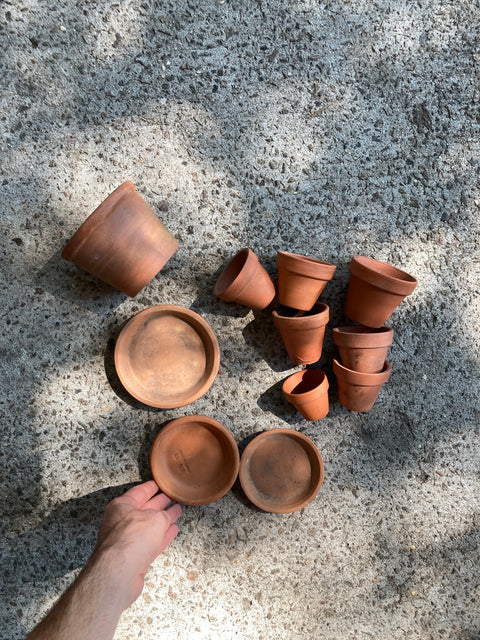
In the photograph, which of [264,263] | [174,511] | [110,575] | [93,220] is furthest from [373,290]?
[110,575]

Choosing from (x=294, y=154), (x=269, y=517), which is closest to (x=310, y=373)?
(x=269, y=517)

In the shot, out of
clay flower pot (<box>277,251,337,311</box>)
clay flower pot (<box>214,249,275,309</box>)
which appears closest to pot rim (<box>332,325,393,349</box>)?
clay flower pot (<box>277,251,337,311</box>)

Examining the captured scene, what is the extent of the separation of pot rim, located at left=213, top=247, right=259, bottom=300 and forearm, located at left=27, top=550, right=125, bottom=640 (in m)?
1.03

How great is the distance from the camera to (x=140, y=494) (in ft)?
5.90

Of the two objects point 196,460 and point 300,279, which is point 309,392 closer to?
point 300,279

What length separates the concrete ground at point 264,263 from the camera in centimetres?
181

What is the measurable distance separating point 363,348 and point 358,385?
15 cm

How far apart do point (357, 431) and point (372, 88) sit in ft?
4.97

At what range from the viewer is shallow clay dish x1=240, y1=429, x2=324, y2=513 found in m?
1.96

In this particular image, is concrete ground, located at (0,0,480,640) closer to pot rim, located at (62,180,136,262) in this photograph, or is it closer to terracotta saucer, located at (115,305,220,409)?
terracotta saucer, located at (115,305,220,409)

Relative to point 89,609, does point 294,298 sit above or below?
above

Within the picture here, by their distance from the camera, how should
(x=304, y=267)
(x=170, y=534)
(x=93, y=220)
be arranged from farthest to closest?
1. (x=170, y=534)
2. (x=304, y=267)
3. (x=93, y=220)

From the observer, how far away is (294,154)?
1.93m

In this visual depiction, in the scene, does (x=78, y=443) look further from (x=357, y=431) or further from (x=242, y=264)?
(x=357, y=431)
